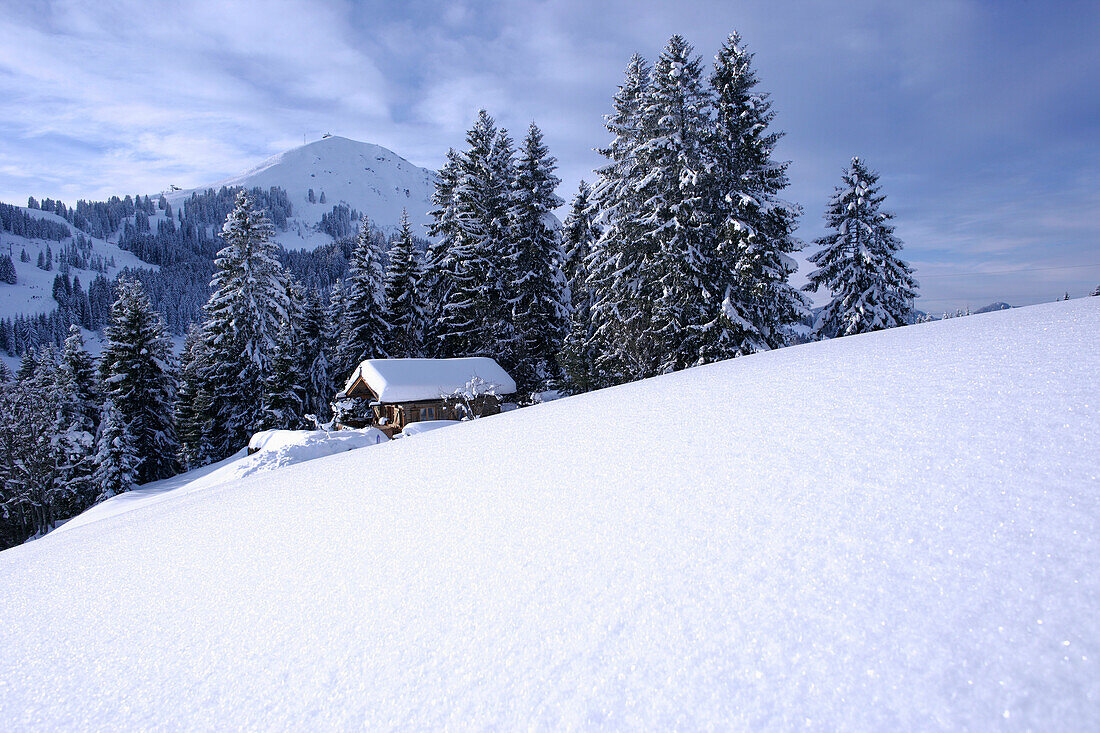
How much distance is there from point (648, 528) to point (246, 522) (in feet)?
9.86

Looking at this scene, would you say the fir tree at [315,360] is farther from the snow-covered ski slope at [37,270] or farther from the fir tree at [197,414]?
the snow-covered ski slope at [37,270]

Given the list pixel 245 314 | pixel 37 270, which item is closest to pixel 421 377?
pixel 245 314

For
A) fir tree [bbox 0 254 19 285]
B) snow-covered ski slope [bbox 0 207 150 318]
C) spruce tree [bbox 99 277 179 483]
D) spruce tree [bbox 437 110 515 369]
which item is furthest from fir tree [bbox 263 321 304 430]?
fir tree [bbox 0 254 19 285]

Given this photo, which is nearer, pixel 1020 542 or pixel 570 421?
pixel 1020 542

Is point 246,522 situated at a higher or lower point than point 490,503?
lower

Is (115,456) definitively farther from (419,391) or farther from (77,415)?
(419,391)

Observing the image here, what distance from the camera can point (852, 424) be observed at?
2609 mm

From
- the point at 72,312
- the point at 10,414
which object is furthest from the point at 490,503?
the point at 72,312

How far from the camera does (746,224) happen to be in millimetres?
15719

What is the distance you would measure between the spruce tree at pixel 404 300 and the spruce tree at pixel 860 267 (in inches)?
895

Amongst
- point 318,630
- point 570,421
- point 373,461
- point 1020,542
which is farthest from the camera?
point 373,461

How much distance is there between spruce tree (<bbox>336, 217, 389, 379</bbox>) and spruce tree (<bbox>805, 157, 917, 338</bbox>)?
24.3 m

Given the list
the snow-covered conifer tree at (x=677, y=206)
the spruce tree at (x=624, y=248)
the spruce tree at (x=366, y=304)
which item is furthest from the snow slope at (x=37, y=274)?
the snow-covered conifer tree at (x=677, y=206)

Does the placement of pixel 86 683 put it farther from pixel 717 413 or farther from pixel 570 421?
pixel 717 413
